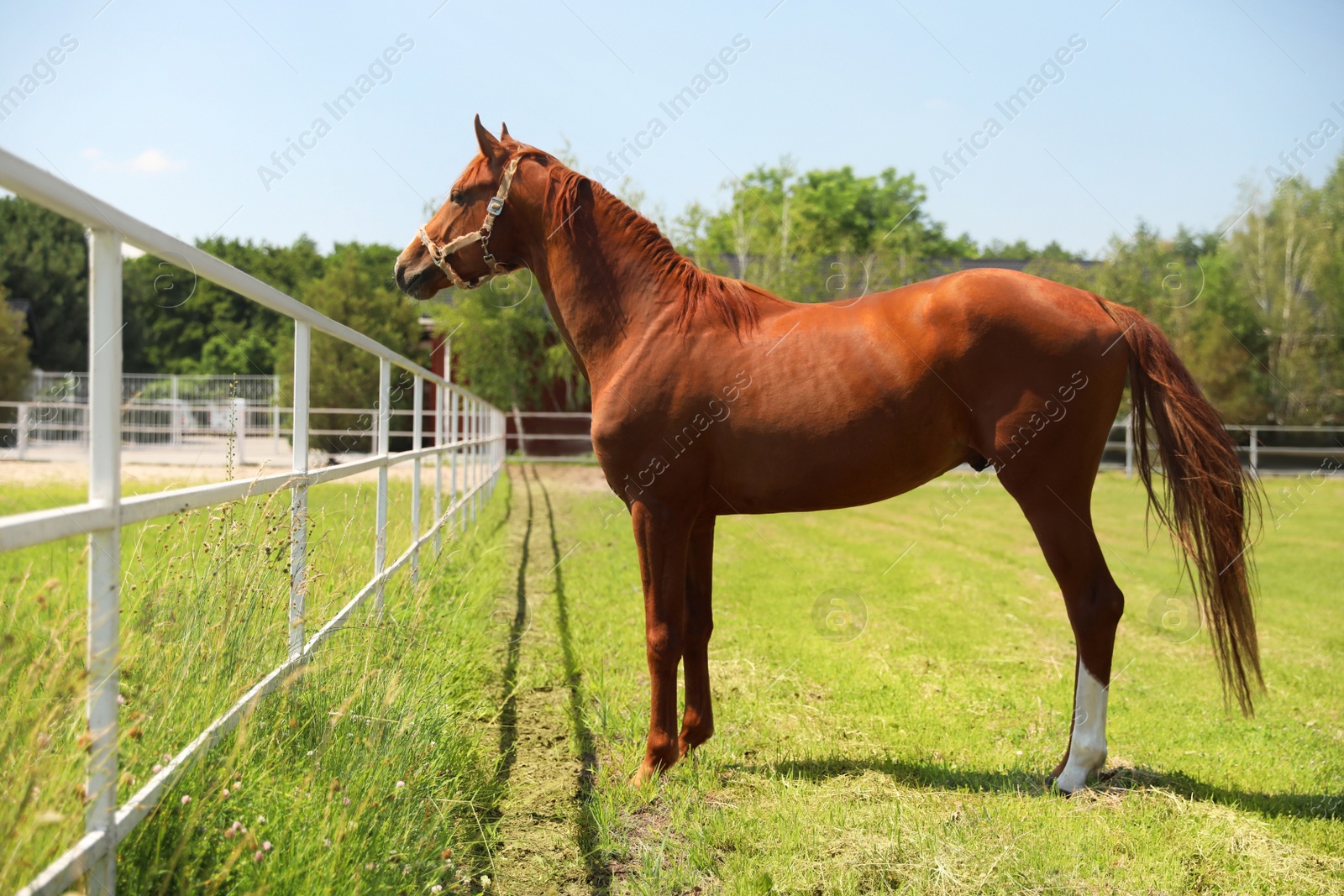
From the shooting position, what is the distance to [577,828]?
260 cm

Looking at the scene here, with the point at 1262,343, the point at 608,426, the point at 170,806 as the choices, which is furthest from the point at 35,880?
the point at 1262,343

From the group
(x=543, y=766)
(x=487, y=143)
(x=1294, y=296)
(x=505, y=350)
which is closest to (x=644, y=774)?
(x=543, y=766)

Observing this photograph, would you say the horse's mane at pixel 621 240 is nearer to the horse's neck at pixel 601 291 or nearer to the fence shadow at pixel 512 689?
the horse's neck at pixel 601 291

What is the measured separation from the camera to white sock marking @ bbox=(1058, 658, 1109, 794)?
288 centimetres

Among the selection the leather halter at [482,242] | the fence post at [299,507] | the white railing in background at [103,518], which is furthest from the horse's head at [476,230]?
the white railing in background at [103,518]

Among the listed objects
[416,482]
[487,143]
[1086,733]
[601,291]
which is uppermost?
[487,143]

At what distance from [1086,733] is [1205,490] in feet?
2.95

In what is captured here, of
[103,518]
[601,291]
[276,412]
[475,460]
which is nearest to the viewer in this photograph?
[103,518]

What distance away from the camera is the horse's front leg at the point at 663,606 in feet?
9.76

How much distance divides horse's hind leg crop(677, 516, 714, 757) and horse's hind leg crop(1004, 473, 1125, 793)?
110 centimetres

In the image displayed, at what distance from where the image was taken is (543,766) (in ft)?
10.3

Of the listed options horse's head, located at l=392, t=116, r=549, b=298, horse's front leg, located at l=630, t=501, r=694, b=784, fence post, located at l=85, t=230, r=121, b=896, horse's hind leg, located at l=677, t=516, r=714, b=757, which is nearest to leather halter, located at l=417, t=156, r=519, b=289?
horse's head, located at l=392, t=116, r=549, b=298

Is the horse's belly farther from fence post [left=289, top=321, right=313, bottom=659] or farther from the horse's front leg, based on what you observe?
fence post [left=289, top=321, right=313, bottom=659]

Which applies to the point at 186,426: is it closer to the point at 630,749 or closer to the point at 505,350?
the point at 505,350
